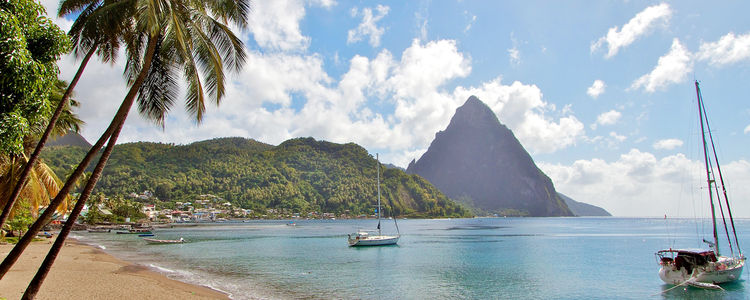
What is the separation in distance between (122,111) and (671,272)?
29.0 meters

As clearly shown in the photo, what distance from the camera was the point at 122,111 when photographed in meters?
8.76

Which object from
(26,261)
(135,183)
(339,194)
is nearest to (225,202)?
(135,183)

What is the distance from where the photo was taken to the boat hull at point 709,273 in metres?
23.6

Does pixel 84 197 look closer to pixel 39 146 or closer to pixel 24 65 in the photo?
pixel 39 146

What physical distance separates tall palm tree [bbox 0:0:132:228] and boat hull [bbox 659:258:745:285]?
29509 mm

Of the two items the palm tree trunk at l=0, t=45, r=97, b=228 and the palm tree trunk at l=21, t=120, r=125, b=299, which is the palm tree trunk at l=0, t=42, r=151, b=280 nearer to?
the palm tree trunk at l=21, t=120, r=125, b=299

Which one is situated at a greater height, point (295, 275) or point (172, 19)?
point (172, 19)

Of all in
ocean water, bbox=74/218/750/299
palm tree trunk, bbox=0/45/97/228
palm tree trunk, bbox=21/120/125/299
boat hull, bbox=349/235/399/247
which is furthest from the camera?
boat hull, bbox=349/235/399/247

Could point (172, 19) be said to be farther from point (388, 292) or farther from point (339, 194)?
point (339, 194)

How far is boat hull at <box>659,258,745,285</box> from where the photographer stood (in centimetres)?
2359

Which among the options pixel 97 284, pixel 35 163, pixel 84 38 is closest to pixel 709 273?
pixel 84 38

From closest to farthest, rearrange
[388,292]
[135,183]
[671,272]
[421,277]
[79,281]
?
[79,281]
[388,292]
[671,272]
[421,277]
[135,183]

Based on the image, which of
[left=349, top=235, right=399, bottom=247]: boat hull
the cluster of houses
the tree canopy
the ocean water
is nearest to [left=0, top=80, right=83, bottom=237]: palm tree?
the tree canopy

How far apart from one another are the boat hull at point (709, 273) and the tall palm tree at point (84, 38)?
29.5m
